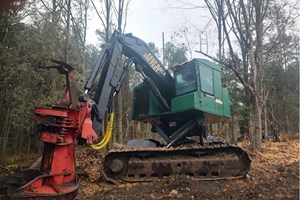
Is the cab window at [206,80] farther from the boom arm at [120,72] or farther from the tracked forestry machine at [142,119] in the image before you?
the boom arm at [120,72]

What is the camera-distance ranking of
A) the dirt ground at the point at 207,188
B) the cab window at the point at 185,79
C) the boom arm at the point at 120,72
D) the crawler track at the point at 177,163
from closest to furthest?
the dirt ground at the point at 207,188, the boom arm at the point at 120,72, the crawler track at the point at 177,163, the cab window at the point at 185,79

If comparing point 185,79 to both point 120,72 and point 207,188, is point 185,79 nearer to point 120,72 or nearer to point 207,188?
point 120,72

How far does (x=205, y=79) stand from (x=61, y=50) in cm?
775

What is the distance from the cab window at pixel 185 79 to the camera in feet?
24.2

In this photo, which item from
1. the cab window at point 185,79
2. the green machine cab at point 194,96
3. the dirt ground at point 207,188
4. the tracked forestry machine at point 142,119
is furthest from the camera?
the cab window at point 185,79

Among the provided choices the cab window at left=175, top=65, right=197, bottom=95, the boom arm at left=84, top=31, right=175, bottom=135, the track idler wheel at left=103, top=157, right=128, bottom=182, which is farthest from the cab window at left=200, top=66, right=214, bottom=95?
the track idler wheel at left=103, top=157, right=128, bottom=182

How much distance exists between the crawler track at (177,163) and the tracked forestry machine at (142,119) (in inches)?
0.8

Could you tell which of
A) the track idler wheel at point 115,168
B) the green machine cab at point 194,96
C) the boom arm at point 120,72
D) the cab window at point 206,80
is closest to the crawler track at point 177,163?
the track idler wheel at point 115,168

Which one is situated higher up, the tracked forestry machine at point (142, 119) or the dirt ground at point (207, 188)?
the tracked forestry machine at point (142, 119)

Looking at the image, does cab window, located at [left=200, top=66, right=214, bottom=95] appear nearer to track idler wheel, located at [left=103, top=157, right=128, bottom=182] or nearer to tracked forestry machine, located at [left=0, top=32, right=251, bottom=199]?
tracked forestry machine, located at [left=0, top=32, right=251, bottom=199]

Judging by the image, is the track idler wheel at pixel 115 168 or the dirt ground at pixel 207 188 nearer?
the dirt ground at pixel 207 188

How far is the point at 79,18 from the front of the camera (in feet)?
57.3

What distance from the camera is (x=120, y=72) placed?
6.62 m

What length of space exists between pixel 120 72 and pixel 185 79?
5.97 feet
